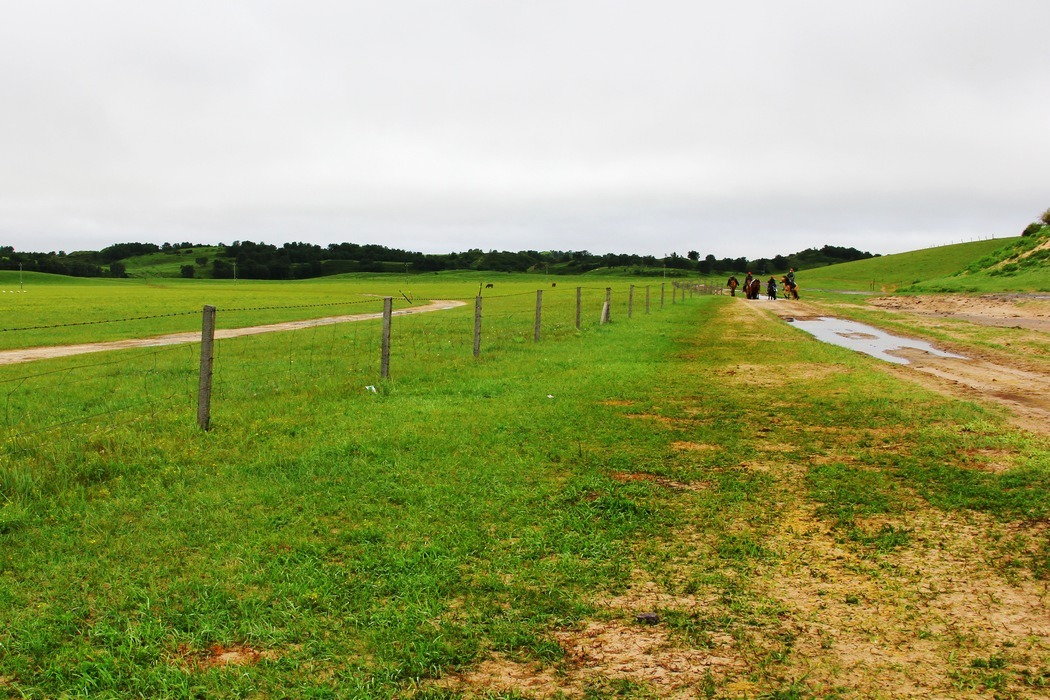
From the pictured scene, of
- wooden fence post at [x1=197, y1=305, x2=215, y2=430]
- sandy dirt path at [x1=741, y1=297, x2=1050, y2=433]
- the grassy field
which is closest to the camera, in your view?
the grassy field

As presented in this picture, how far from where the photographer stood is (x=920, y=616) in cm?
412

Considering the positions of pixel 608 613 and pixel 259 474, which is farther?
pixel 259 474

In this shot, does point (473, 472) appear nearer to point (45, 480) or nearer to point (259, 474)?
point (259, 474)

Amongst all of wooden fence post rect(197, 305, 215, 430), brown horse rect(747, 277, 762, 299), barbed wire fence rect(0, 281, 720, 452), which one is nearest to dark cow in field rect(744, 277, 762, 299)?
brown horse rect(747, 277, 762, 299)

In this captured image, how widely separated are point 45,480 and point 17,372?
42.7 feet

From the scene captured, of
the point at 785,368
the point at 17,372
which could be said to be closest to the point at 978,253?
the point at 785,368

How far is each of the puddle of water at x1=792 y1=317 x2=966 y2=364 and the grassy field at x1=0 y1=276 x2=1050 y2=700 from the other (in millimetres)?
9347

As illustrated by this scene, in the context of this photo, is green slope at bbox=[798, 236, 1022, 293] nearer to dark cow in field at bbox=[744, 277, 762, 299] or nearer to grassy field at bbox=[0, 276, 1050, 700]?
dark cow in field at bbox=[744, 277, 762, 299]

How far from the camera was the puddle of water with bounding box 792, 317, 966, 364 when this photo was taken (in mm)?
18978

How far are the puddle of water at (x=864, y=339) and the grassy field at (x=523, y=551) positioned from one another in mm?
9347

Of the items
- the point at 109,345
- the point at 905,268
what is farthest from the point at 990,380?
the point at 905,268

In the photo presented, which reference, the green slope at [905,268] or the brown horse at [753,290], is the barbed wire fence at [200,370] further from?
the green slope at [905,268]

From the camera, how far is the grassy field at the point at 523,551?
12.0 feet

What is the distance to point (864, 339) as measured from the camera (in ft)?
76.5
